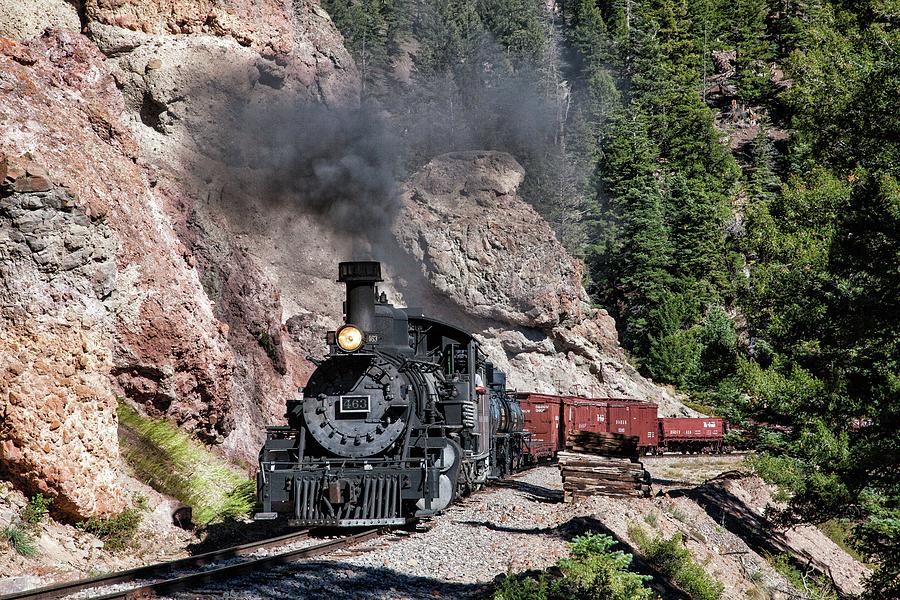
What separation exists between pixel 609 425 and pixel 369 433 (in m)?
22.4

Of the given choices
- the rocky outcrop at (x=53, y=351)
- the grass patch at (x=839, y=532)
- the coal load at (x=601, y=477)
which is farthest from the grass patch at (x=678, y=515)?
the rocky outcrop at (x=53, y=351)

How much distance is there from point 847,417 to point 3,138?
14.6m

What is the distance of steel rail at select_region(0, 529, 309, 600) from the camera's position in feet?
27.5

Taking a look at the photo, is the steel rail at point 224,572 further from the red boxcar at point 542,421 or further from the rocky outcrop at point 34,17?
the rocky outcrop at point 34,17

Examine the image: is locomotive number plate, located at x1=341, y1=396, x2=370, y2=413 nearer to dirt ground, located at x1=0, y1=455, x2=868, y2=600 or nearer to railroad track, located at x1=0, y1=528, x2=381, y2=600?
railroad track, located at x1=0, y1=528, x2=381, y2=600

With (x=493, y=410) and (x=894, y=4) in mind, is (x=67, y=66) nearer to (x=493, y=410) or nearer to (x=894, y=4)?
(x=493, y=410)

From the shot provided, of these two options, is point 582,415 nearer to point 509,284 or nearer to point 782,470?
point 509,284

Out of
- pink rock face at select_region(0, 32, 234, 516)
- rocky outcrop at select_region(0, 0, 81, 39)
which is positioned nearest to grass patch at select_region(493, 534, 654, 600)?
pink rock face at select_region(0, 32, 234, 516)

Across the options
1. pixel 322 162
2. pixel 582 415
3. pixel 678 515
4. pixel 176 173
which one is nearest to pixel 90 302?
pixel 678 515

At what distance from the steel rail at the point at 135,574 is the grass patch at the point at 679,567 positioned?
5739 mm

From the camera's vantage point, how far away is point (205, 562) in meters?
10.9

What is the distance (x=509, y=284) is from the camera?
42938 mm

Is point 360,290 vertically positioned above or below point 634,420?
above

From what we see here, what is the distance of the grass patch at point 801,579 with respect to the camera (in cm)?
1634
